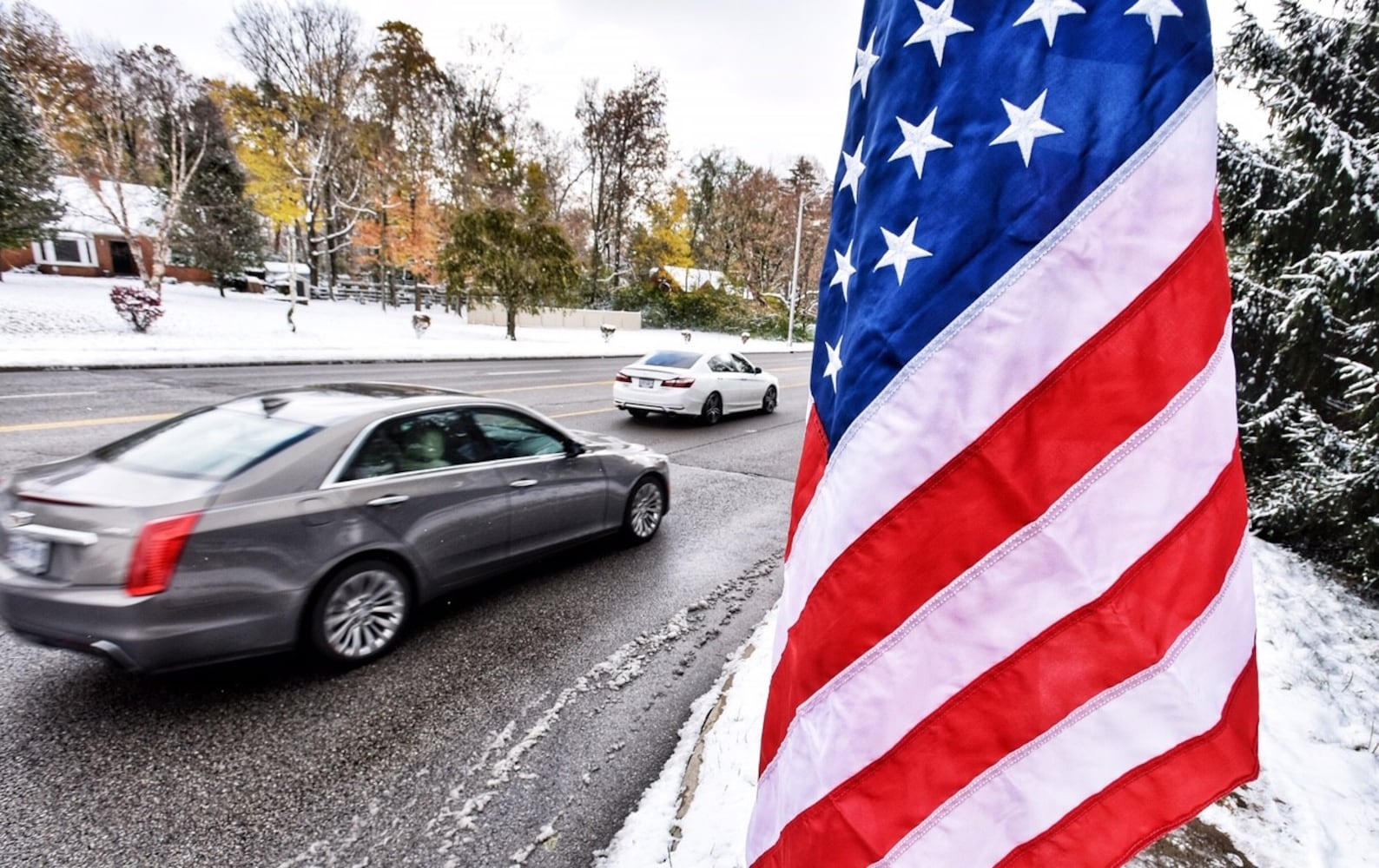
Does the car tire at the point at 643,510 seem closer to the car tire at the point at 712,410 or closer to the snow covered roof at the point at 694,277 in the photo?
the car tire at the point at 712,410

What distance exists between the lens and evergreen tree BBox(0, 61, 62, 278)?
21.3 m

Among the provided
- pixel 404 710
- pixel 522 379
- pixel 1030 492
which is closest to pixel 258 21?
pixel 522 379

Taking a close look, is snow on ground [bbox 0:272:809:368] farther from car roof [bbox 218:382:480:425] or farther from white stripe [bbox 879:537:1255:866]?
white stripe [bbox 879:537:1255:866]

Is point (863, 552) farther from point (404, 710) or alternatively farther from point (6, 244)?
point (6, 244)

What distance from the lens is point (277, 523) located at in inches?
139

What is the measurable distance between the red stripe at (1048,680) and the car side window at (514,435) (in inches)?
153

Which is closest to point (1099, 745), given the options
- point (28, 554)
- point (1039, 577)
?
point (1039, 577)

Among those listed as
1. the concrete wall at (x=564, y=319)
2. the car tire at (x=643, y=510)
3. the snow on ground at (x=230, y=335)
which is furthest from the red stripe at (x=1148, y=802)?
the concrete wall at (x=564, y=319)

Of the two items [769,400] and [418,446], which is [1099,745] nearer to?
[418,446]

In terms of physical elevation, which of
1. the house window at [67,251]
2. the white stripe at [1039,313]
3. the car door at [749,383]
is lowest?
the car door at [749,383]

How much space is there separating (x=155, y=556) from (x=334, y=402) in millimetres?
1459

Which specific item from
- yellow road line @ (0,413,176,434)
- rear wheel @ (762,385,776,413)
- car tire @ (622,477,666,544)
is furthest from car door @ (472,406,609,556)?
rear wheel @ (762,385,776,413)

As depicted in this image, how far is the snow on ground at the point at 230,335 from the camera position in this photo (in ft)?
54.2

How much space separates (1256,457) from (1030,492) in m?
7.74
